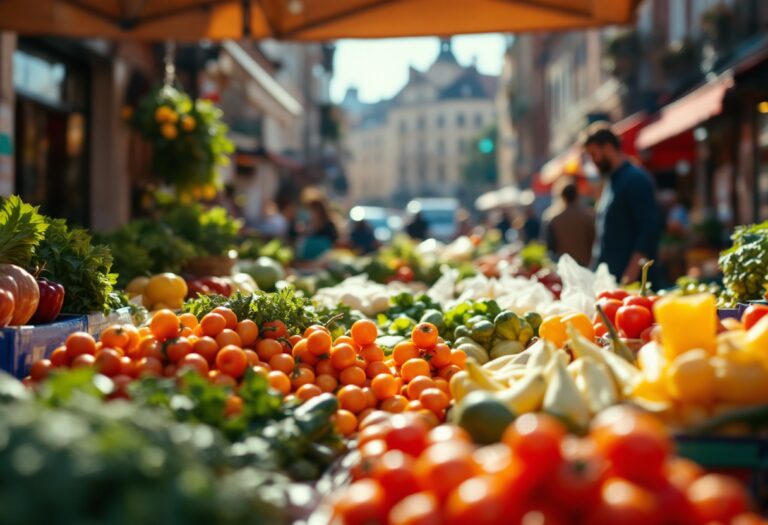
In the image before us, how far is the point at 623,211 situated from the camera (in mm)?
6703

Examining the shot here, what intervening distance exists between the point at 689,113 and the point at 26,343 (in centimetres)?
869

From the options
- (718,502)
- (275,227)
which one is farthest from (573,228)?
(275,227)

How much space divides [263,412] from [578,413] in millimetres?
934

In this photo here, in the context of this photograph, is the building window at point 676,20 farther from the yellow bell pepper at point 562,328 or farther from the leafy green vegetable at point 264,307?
the leafy green vegetable at point 264,307

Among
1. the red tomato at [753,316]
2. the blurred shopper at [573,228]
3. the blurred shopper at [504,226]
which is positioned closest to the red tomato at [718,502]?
the red tomato at [753,316]

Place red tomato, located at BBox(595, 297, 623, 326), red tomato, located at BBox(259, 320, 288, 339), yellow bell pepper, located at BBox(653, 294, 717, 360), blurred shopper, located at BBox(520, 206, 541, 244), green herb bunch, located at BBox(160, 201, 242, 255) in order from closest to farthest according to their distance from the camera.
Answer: yellow bell pepper, located at BBox(653, 294, 717, 360) → red tomato, located at BBox(259, 320, 288, 339) → red tomato, located at BBox(595, 297, 623, 326) → green herb bunch, located at BBox(160, 201, 242, 255) → blurred shopper, located at BBox(520, 206, 541, 244)

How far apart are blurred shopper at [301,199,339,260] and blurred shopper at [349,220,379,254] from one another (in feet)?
11.7

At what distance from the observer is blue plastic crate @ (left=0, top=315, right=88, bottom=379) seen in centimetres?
298

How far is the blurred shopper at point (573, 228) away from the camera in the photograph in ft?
29.3

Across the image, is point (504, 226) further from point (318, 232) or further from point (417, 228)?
point (318, 232)

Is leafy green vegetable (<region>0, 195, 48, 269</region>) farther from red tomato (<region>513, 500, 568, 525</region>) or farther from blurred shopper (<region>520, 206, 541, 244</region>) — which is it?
blurred shopper (<region>520, 206, 541, 244</region>)

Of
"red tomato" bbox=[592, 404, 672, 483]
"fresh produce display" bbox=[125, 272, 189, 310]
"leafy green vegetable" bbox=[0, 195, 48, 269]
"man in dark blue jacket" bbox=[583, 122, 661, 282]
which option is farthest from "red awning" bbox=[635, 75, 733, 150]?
"red tomato" bbox=[592, 404, 672, 483]

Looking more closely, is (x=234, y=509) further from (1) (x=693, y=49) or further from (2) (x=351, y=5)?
(1) (x=693, y=49)

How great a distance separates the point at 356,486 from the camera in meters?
1.96
